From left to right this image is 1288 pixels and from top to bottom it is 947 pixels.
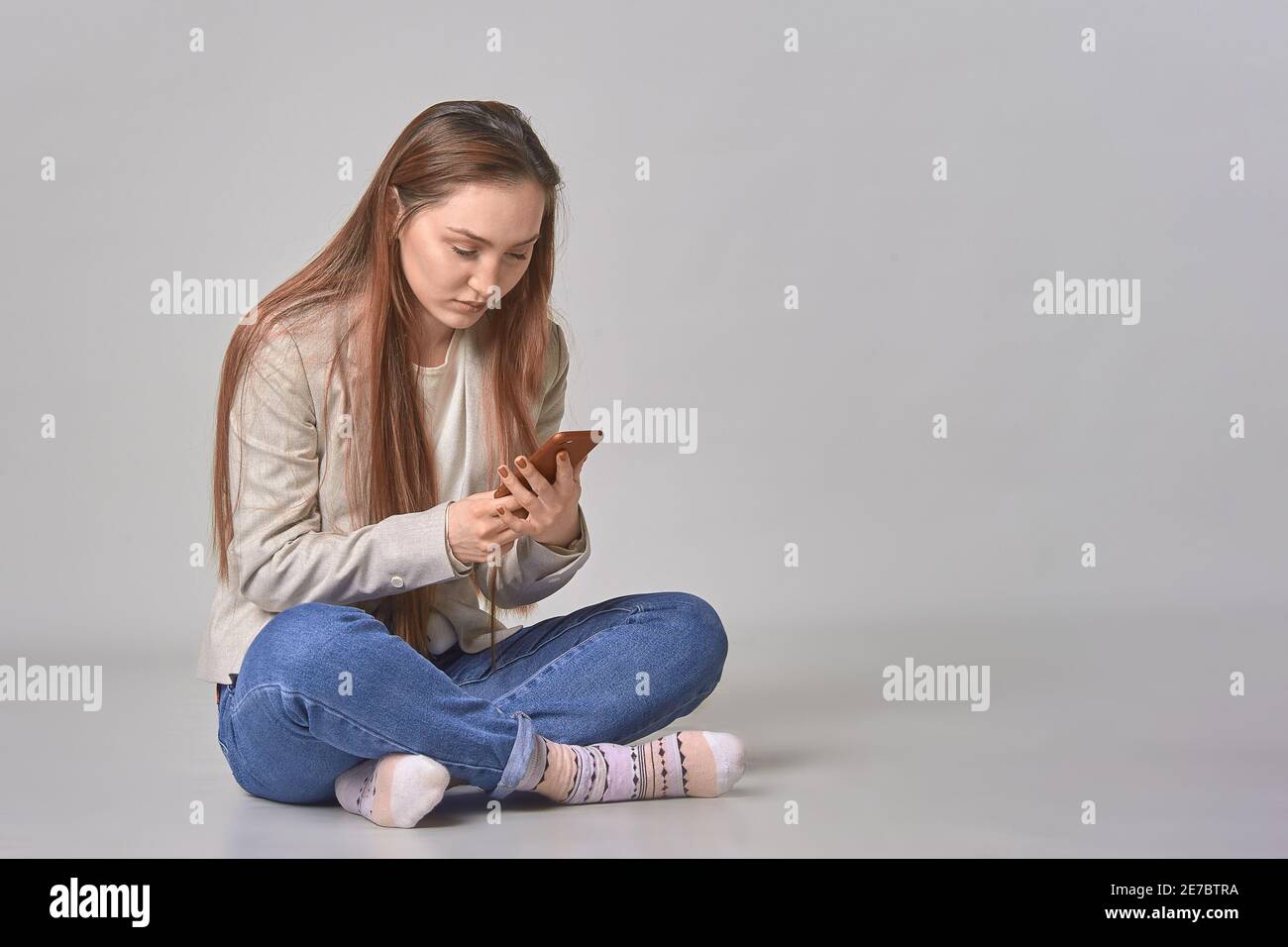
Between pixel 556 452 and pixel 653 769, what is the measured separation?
0.48 metres

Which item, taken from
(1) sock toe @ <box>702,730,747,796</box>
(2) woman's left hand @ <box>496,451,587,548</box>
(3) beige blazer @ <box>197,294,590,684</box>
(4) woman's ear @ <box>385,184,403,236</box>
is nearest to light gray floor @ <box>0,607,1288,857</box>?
(1) sock toe @ <box>702,730,747,796</box>

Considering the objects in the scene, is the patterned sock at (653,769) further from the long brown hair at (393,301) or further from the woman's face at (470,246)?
the woman's face at (470,246)

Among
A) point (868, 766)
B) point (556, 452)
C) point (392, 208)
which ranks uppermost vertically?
point (392, 208)

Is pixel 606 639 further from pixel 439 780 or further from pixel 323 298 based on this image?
pixel 323 298

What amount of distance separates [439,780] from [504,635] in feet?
1.65

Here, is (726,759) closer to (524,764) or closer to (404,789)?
(524,764)

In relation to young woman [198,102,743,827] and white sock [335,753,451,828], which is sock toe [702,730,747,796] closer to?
young woman [198,102,743,827]

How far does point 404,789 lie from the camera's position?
7.27 feet

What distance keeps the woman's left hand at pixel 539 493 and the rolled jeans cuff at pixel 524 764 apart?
0.94ft

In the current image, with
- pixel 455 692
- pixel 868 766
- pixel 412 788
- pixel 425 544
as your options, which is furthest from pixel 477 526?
pixel 868 766

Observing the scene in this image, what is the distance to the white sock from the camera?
7.25 ft

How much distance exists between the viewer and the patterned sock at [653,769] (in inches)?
93.4

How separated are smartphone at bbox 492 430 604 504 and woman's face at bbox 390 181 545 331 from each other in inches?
10.8

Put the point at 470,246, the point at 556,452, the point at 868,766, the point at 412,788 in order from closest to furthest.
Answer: the point at 412,788 → the point at 556,452 → the point at 470,246 → the point at 868,766
